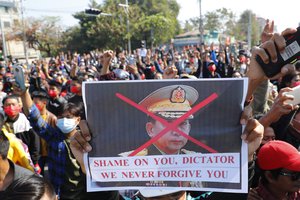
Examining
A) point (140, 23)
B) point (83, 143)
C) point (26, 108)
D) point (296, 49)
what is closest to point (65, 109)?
point (26, 108)

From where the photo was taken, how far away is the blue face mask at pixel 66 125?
10.2ft

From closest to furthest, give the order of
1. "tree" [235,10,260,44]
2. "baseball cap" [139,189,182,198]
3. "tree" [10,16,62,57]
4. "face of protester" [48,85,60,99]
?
"baseball cap" [139,189,182,198]
"face of protester" [48,85,60,99]
"tree" [10,16,62,57]
"tree" [235,10,260,44]

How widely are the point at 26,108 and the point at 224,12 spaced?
65383 mm

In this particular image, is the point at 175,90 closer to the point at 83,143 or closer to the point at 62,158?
the point at 83,143

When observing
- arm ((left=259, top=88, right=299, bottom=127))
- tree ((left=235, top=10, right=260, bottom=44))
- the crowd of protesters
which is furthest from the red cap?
tree ((left=235, top=10, right=260, bottom=44))

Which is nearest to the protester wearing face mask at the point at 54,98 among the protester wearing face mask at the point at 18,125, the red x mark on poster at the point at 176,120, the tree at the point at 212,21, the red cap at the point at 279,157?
the protester wearing face mask at the point at 18,125

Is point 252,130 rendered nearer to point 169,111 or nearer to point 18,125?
point 169,111

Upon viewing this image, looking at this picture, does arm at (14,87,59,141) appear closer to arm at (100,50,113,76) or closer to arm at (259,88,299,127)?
arm at (100,50,113,76)

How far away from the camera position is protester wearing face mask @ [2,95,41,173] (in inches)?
151

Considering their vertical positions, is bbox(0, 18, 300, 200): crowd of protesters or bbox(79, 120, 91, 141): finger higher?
bbox(79, 120, 91, 141): finger

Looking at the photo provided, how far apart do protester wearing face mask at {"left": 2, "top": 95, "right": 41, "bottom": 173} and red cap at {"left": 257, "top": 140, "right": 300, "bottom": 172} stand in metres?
2.81

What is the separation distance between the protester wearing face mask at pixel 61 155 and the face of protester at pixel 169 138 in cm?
184

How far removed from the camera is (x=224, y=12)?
64.4m

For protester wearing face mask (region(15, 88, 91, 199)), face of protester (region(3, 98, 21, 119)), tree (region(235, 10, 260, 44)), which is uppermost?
tree (region(235, 10, 260, 44))
